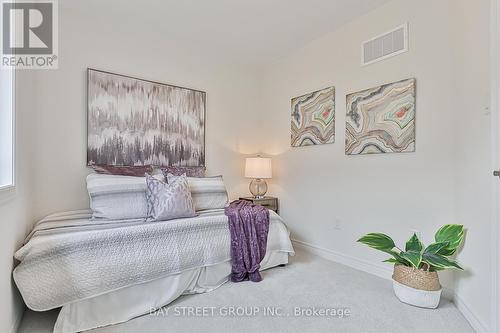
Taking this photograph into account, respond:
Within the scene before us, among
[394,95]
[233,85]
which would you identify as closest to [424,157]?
[394,95]

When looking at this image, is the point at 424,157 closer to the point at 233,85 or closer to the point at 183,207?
the point at 183,207

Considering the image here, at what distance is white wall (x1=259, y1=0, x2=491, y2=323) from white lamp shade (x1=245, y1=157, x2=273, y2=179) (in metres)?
0.23

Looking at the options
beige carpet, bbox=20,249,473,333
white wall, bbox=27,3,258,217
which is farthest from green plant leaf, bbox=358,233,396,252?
white wall, bbox=27,3,258,217

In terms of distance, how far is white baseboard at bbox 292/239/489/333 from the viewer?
5.48 feet

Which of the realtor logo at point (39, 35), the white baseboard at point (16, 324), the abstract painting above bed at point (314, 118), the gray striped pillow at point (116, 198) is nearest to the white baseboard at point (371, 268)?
the abstract painting above bed at point (314, 118)

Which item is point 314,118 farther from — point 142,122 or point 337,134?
point 142,122

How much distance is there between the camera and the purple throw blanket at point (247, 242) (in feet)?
7.58

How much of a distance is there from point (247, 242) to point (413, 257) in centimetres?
129

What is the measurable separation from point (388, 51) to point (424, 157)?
3.40 ft

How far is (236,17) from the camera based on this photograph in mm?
2666

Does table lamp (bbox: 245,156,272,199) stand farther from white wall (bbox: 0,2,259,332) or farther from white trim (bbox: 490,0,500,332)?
white trim (bbox: 490,0,500,332)

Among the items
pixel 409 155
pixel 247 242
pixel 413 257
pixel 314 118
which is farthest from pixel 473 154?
pixel 247 242

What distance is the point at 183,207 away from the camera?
2305mm

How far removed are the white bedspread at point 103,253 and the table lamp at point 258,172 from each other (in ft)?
3.93
